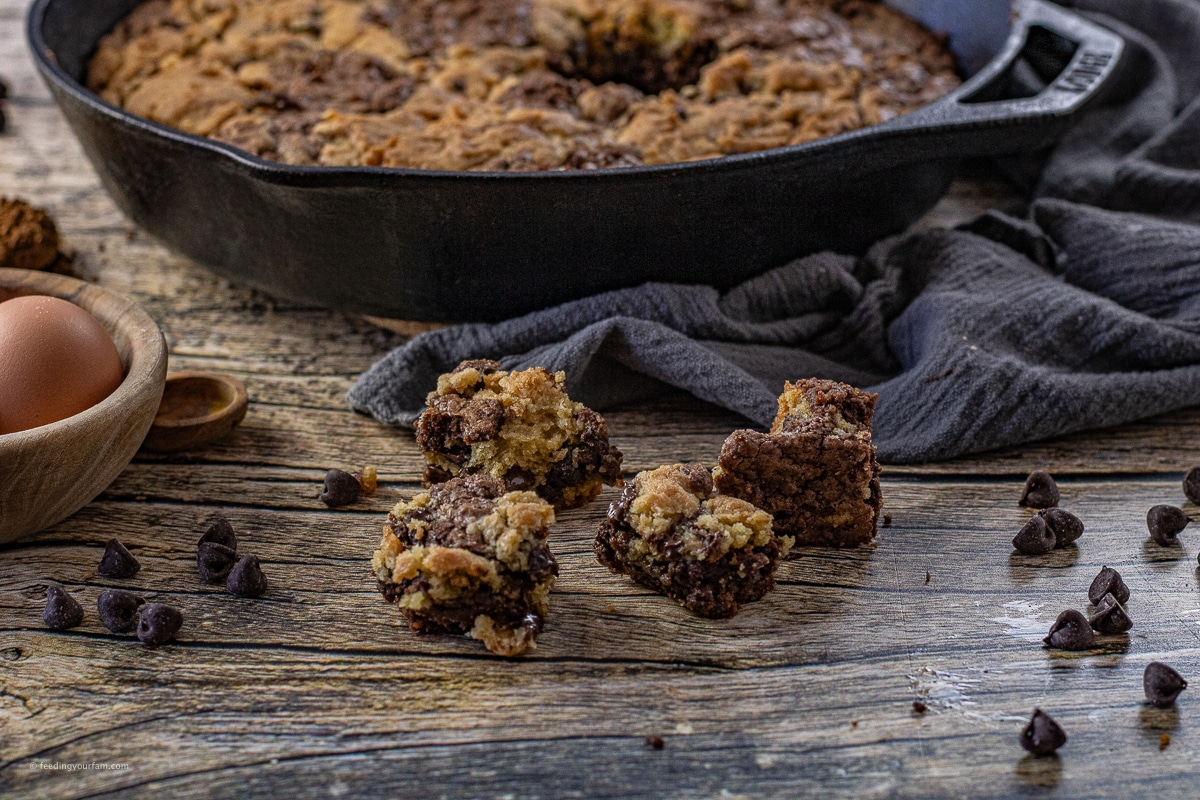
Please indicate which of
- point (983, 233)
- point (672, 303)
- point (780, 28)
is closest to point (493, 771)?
point (672, 303)

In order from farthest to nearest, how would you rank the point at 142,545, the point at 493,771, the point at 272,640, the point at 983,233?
the point at 983,233 < the point at 142,545 < the point at 272,640 < the point at 493,771

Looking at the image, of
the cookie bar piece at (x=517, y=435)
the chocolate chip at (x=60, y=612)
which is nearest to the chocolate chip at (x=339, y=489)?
the cookie bar piece at (x=517, y=435)

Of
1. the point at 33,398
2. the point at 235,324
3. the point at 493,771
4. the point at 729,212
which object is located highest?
the point at 729,212

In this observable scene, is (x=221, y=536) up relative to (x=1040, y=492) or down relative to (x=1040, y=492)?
down

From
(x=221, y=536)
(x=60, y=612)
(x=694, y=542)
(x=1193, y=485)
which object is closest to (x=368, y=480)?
(x=221, y=536)

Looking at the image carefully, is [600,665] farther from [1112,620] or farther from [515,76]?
[515,76]

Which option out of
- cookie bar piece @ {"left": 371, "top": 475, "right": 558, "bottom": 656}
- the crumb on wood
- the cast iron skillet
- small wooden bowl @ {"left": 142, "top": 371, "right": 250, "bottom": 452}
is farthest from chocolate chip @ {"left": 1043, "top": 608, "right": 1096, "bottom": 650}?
small wooden bowl @ {"left": 142, "top": 371, "right": 250, "bottom": 452}

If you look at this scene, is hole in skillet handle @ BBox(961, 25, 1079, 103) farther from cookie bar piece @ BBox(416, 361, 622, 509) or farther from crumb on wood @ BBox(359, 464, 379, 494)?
crumb on wood @ BBox(359, 464, 379, 494)

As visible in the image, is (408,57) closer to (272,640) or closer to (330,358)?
(330,358)
